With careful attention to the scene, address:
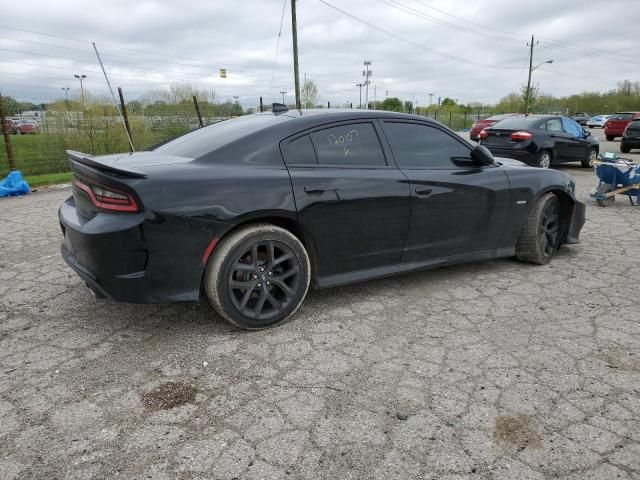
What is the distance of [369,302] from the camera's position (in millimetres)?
3777

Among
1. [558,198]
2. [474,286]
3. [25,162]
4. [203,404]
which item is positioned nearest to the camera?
[203,404]

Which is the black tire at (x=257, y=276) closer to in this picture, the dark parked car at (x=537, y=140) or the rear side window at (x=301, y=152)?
the rear side window at (x=301, y=152)

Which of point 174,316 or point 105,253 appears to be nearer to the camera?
point 105,253

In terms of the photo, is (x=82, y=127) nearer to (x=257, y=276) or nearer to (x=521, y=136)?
(x=521, y=136)

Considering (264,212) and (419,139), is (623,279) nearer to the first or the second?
(419,139)

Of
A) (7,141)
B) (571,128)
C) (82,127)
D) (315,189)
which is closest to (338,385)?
(315,189)

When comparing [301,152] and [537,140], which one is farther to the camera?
[537,140]

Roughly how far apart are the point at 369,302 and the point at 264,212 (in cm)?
120

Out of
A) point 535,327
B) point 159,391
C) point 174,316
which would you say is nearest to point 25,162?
point 174,316

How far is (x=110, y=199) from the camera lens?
2.84 m

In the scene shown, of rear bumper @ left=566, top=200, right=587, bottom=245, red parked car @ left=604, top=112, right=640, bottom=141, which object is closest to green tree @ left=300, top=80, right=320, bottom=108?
red parked car @ left=604, top=112, right=640, bottom=141

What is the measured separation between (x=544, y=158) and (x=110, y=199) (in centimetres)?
1078

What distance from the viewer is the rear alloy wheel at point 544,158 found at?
36.7 feet

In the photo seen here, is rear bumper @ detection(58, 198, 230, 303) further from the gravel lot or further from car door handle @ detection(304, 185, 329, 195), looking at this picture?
car door handle @ detection(304, 185, 329, 195)
